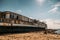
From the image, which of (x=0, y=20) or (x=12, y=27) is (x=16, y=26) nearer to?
(x=12, y=27)

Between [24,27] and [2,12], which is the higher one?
[2,12]

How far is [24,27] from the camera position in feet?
99.4

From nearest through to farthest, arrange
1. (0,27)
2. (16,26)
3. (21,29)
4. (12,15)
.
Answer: (0,27) < (16,26) < (21,29) < (12,15)

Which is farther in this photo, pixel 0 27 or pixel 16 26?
pixel 16 26

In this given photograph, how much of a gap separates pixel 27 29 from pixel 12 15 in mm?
6185

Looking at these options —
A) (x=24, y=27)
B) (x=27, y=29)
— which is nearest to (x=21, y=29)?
(x=24, y=27)

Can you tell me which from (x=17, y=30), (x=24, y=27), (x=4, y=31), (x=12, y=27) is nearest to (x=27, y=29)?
(x=24, y=27)

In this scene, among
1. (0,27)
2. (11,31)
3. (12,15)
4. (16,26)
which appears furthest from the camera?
(12,15)

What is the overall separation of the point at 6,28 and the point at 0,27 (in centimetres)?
170

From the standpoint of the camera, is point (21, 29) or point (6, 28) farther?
point (21, 29)

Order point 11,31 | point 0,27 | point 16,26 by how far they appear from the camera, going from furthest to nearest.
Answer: point 16,26 < point 11,31 < point 0,27

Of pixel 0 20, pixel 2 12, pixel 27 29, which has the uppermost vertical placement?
pixel 2 12

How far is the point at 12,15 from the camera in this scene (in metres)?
31.0

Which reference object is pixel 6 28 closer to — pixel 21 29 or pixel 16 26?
pixel 16 26
